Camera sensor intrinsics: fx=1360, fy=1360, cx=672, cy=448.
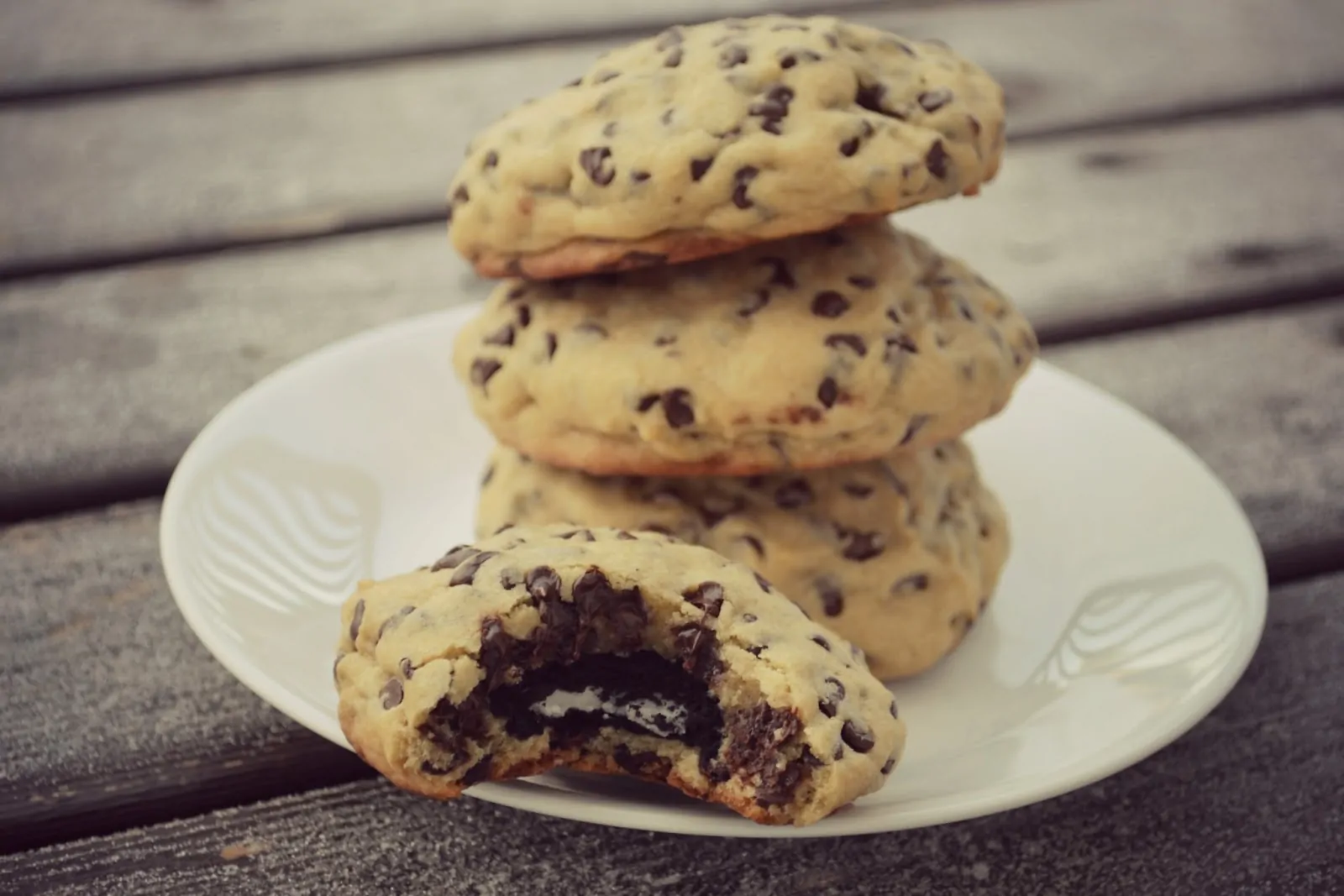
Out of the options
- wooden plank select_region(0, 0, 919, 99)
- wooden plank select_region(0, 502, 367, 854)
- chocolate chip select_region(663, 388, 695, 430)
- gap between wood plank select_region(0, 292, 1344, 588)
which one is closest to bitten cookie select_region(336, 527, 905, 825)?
chocolate chip select_region(663, 388, 695, 430)

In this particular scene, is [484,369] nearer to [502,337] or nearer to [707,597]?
[502,337]

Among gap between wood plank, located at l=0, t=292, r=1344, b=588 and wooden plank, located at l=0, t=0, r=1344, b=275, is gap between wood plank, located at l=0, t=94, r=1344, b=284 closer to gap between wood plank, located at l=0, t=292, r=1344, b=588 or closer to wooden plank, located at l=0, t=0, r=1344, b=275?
wooden plank, located at l=0, t=0, r=1344, b=275

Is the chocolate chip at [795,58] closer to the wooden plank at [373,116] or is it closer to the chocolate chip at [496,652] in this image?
the chocolate chip at [496,652]

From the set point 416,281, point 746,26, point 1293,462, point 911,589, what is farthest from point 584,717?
point 416,281

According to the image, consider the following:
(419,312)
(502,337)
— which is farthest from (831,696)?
(419,312)

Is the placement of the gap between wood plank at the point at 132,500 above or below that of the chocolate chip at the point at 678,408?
below

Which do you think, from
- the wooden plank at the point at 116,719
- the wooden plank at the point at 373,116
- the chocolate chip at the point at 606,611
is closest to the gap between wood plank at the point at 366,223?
the wooden plank at the point at 373,116
